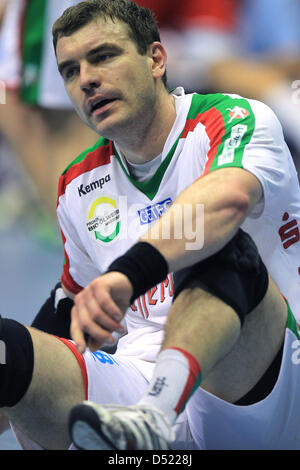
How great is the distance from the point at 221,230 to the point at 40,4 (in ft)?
8.66

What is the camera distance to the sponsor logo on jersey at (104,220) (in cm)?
229

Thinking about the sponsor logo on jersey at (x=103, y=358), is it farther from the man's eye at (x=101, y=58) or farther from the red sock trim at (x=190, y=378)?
the man's eye at (x=101, y=58)

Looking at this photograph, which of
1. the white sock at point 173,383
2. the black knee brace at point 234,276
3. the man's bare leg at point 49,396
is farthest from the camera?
the man's bare leg at point 49,396

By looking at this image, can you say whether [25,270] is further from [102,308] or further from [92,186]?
[102,308]

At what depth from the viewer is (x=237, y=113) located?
6.88 feet

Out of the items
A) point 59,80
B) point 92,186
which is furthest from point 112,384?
point 59,80

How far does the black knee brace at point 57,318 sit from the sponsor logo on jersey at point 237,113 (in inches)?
28.8

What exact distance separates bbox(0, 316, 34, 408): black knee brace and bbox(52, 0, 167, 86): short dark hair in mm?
859

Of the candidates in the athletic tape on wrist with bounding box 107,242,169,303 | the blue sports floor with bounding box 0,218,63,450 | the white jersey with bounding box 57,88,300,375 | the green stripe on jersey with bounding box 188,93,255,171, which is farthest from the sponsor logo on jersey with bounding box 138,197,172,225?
the blue sports floor with bounding box 0,218,63,450

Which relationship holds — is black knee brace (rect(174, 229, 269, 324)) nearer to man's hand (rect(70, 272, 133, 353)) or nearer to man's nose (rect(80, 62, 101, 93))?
man's hand (rect(70, 272, 133, 353))

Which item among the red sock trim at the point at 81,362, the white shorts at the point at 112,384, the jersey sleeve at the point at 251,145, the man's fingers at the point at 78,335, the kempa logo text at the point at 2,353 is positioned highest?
the jersey sleeve at the point at 251,145

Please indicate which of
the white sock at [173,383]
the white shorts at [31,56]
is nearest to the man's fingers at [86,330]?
the white sock at [173,383]

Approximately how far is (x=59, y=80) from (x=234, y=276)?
263cm
